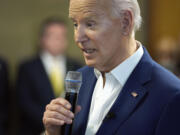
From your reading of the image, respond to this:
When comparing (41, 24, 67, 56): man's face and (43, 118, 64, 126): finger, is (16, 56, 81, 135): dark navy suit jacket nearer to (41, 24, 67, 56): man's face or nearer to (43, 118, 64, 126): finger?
(41, 24, 67, 56): man's face

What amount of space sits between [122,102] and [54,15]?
3851 millimetres

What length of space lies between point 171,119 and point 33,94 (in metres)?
3.21

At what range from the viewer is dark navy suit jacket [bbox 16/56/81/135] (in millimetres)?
4840

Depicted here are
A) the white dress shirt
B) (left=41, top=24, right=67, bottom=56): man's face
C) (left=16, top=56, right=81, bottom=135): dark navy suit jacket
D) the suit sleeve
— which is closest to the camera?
the suit sleeve

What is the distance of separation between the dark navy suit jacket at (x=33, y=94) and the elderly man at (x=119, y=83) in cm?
267

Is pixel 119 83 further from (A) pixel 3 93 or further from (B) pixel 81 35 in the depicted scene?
(A) pixel 3 93

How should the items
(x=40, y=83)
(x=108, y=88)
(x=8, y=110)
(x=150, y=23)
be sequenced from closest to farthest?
(x=108, y=88)
(x=40, y=83)
(x=8, y=110)
(x=150, y=23)

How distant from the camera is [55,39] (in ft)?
17.1

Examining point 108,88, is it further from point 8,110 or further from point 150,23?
point 150,23

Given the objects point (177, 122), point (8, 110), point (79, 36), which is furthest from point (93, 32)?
point (8, 110)

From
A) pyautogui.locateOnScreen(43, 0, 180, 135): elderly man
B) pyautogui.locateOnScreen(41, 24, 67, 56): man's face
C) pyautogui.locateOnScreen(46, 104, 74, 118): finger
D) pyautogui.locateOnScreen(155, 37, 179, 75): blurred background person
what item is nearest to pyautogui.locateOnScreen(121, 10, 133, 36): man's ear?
pyautogui.locateOnScreen(43, 0, 180, 135): elderly man

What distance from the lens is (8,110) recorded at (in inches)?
218

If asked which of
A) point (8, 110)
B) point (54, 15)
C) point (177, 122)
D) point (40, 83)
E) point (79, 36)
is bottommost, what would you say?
point (8, 110)

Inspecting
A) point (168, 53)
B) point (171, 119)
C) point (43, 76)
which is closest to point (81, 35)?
point (171, 119)
